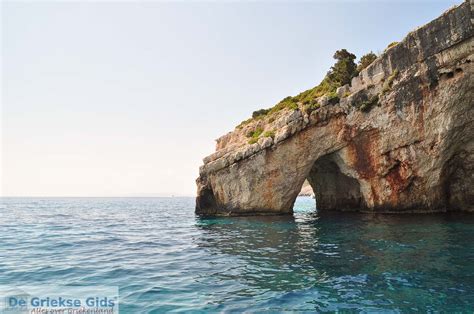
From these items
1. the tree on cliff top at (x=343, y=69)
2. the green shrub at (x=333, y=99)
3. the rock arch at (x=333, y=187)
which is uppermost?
the tree on cliff top at (x=343, y=69)

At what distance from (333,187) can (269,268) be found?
31.5 m

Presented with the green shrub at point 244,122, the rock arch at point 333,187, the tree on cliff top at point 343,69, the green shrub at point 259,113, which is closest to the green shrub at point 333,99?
the tree on cliff top at point 343,69

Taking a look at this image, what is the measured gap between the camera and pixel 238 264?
47.5 ft

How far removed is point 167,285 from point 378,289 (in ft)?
24.0

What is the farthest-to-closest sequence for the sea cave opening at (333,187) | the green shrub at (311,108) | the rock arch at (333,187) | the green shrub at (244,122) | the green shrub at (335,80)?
1. the green shrub at (244,122)
2. the sea cave opening at (333,187)
3. the rock arch at (333,187)
4. the green shrub at (335,80)
5. the green shrub at (311,108)

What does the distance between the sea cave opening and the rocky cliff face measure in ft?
1.09

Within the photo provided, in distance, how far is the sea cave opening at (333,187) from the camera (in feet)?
127

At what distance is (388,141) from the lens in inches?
1168

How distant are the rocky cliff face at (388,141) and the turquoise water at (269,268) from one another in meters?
7.41

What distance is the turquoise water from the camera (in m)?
9.65

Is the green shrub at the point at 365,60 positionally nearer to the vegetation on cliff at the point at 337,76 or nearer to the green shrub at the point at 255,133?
the vegetation on cliff at the point at 337,76

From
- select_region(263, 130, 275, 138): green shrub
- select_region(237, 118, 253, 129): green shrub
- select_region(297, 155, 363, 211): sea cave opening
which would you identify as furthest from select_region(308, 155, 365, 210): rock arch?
select_region(237, 118, 253, 129): green shrub

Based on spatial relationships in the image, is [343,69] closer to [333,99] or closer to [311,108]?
[333,99]

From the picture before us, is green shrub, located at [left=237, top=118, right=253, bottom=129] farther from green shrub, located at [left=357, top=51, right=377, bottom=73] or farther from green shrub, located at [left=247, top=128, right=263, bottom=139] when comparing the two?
green shrub, located at [left=357, top=51, right=377, bottom=73]
